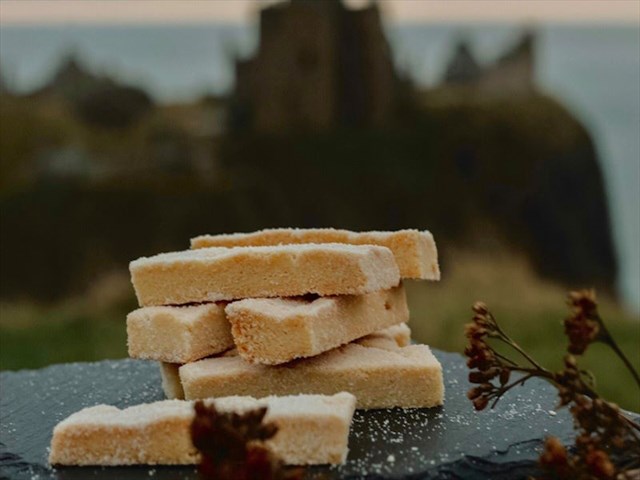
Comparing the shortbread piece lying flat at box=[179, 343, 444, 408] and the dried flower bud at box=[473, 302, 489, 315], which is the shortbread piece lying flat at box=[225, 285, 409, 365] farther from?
the dried flower bud at box=[473, 302, 489, 315]

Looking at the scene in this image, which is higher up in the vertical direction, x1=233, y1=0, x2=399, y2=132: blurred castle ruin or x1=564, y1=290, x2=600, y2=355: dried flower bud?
x1=233, y1=0, x2=399, y2=132: blurred castle ruin

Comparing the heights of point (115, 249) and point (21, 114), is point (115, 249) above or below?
below

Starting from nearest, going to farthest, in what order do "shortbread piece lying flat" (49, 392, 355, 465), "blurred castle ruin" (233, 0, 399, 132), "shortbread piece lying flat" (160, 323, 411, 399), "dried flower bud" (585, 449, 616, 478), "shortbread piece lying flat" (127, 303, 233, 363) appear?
"dried flower bud" (585, 449, 616, 478) < "shortbread piece lying flat" (49, 392, 355, 465) < "shortbread piece lying flat" (127, 303, 233, 363) < "shortbread piece lying flat" (160, 323, 411, 399) < "blurred castle ruin" (233, 0, 399, 132)

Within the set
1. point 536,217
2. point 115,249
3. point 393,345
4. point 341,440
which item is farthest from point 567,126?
point 341,440

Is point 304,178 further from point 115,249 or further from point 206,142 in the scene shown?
point 115,249

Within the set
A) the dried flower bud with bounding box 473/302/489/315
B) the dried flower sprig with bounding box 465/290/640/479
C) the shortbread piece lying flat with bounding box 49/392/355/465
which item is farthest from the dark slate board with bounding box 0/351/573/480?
the dried flower bud with bounding box 473/302/489/315

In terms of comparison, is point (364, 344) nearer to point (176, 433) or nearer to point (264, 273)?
point (264, 273)
